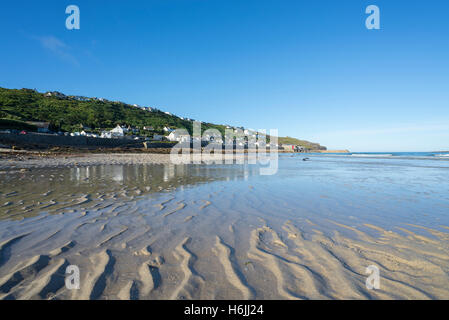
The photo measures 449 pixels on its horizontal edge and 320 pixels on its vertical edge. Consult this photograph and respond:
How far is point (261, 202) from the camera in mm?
6504

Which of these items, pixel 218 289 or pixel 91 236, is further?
pixel 91 236

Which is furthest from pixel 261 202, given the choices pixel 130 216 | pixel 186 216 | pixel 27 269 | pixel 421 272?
pixel 27 269

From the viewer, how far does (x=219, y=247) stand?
3.45 m

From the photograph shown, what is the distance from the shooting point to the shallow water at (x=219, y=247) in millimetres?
2365

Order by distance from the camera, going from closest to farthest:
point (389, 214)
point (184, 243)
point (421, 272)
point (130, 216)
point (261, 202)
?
point (421, 272) < point (184, 243) < point (130, 216) < point (389, 214) < point (261, 202)

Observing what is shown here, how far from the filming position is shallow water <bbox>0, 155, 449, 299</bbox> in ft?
7.76
